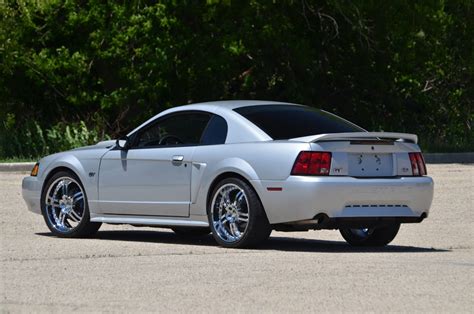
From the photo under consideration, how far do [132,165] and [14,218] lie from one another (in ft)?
11.0

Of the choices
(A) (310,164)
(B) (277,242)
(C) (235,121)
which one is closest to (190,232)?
(B) (277,242)

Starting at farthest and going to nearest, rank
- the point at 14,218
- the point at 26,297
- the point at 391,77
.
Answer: the point at 391,77
the point at 14,218
the point at 26,297

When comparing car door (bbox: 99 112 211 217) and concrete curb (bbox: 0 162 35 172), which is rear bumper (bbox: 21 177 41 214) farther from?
concrete curb (bbox: 0 162 35 172)

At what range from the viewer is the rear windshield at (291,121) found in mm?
12156

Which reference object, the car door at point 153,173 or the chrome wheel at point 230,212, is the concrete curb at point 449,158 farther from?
the chrome wheel at point 230,212

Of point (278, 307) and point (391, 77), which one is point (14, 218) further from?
point (391, 77)

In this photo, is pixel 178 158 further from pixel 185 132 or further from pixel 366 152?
pixel 366 152

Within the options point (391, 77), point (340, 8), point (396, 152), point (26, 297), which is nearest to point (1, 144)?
point (340, 8)

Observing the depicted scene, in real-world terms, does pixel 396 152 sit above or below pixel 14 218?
above

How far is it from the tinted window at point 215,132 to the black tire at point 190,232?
3.96 feet

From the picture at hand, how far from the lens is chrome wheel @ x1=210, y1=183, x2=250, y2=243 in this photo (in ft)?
38.9

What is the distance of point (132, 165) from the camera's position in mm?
12938

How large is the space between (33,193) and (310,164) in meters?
3.64

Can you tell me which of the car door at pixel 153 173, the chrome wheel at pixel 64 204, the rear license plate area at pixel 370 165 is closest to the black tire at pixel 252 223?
the car door at pixel 153 173
